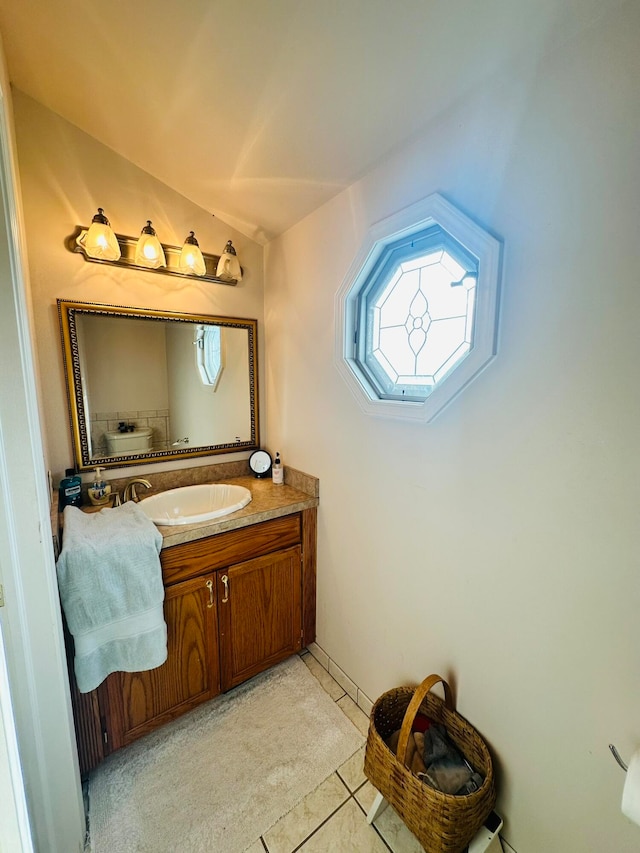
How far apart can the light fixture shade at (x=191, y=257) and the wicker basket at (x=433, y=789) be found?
197cm

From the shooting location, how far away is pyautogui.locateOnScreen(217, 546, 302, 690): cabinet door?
5.01ft

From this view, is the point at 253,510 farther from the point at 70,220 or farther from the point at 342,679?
the point at 70,220

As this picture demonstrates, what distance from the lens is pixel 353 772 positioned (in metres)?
1.31

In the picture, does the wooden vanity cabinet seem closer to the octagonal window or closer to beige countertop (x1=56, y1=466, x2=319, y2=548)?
beige countertop (x1=56, y1=466, x2=319, y2=548)

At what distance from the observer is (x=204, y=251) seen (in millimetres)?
1812

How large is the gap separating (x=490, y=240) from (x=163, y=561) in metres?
1.55

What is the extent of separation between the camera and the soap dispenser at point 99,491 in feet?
5.12

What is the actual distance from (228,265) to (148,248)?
392 mm

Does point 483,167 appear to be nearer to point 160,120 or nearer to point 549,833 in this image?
point 160,120

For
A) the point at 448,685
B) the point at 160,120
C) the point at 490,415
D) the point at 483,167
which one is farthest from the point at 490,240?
the point at 448,685

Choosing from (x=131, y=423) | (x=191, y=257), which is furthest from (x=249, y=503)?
(x=191, y=257)

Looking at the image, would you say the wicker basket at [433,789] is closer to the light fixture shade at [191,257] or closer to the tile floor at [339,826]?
the tile floor at [339,826]

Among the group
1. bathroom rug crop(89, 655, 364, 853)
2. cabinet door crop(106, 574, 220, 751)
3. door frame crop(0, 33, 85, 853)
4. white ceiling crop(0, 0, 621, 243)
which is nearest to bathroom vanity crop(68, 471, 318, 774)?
cabinet door crop(106, 574, 220, 751)

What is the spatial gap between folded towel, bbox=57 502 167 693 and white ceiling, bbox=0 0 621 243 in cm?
151
